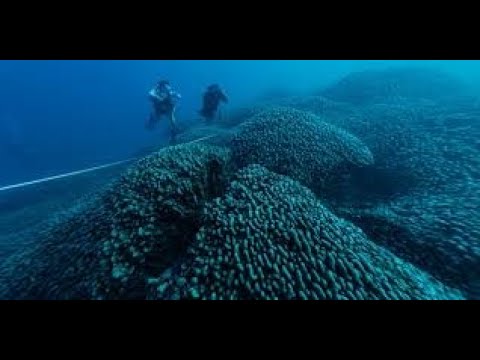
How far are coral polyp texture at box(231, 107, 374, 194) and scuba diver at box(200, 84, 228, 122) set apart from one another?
467 centimetres

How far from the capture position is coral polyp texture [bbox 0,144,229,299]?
4145 millimetres

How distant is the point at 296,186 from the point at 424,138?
20.1ft

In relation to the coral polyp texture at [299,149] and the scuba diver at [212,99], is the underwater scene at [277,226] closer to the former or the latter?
the coral polyp texture at [299,149]

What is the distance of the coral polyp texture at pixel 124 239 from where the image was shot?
4.14 meters

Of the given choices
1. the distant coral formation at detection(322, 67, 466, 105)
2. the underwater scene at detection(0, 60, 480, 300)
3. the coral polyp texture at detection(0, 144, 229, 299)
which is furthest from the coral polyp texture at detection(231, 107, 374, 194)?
the distant coral formation at detection(322, 67, 466, 105)

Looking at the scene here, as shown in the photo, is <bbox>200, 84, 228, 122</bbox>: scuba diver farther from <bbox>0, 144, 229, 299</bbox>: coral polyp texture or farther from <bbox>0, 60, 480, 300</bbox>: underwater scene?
<bbox>0, 144, 229, 299</bbox>: coral polyp texture

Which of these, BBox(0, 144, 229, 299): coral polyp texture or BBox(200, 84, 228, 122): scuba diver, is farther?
BBox(200, 84, 228, 122): scuba diver

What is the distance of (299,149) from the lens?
7.34m

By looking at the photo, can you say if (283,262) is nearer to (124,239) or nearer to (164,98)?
(124,239)

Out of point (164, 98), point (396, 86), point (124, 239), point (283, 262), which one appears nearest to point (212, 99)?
point (164, 98)

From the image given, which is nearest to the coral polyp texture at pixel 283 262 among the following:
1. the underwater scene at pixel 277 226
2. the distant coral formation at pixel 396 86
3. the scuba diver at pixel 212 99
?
the underwater scene at pixel 277 226

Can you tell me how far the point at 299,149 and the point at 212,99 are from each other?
6717 mm
